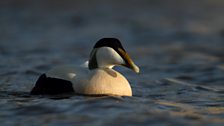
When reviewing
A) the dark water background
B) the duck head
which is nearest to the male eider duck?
the duck head

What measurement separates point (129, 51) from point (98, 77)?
6176mm

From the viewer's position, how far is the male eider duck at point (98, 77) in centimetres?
837

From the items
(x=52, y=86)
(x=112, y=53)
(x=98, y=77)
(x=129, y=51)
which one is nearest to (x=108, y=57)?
(x=112, y=53)

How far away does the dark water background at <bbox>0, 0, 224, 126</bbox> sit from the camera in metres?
7.73

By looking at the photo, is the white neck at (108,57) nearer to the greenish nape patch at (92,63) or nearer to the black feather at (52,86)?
the greenish nape patch at (92,63)

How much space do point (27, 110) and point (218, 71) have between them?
4847 mm

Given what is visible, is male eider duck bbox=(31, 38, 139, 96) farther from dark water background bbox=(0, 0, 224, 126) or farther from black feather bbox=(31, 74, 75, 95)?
dark water background bbox=(0, 0, 224, 126)

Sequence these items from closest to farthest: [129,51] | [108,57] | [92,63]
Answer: [108,57], [92,63], [129,51]

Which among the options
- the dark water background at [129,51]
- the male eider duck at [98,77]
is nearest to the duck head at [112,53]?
the male eider duck at [98,77]

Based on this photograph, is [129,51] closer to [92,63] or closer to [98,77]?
[92,63]

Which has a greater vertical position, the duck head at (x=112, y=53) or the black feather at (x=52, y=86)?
the duck head at (x=112, y=53)

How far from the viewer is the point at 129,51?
1452 cm

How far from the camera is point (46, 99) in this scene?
8359mm

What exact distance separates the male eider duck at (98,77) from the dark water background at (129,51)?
148 millimetres
